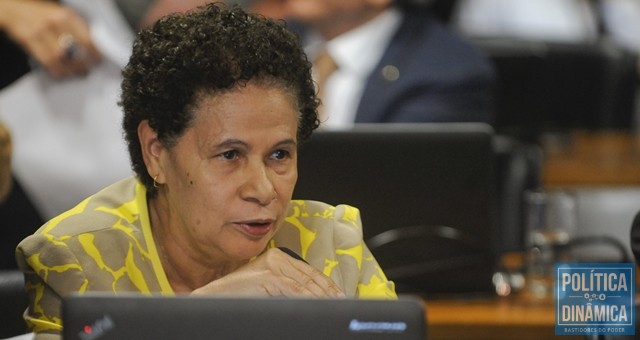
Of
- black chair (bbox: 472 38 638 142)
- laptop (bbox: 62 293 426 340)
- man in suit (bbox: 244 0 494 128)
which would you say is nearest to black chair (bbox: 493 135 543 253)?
man in suit (bbox: 244 0 494 128)

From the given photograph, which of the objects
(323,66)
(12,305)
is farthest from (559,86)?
(12,305)

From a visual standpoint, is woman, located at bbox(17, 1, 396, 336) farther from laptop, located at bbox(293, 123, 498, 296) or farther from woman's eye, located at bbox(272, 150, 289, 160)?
laptop, located at bbox(293, 123, 498, 296)

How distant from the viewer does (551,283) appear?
2.69 meters

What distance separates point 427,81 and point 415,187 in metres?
1.01

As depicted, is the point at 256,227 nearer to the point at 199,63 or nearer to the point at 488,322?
the point at 199,63

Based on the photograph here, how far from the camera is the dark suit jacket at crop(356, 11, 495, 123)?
3275mm

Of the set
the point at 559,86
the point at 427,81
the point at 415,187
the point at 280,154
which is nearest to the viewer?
the point at 280,154

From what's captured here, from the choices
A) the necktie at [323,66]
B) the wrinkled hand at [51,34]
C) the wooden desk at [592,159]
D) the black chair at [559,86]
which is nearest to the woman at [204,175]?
the wrinkled hand at [51,34]

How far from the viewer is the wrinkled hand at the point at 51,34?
290cm

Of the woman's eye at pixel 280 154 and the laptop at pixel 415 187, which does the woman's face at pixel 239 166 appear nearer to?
the woman's eye at pixel 280 154

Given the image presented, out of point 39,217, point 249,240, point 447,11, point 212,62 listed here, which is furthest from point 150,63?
point 447,11

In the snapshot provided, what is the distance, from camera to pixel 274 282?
1.53 metres

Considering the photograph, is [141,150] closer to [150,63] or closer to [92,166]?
[150,63]

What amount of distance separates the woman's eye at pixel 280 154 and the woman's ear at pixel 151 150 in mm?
157
